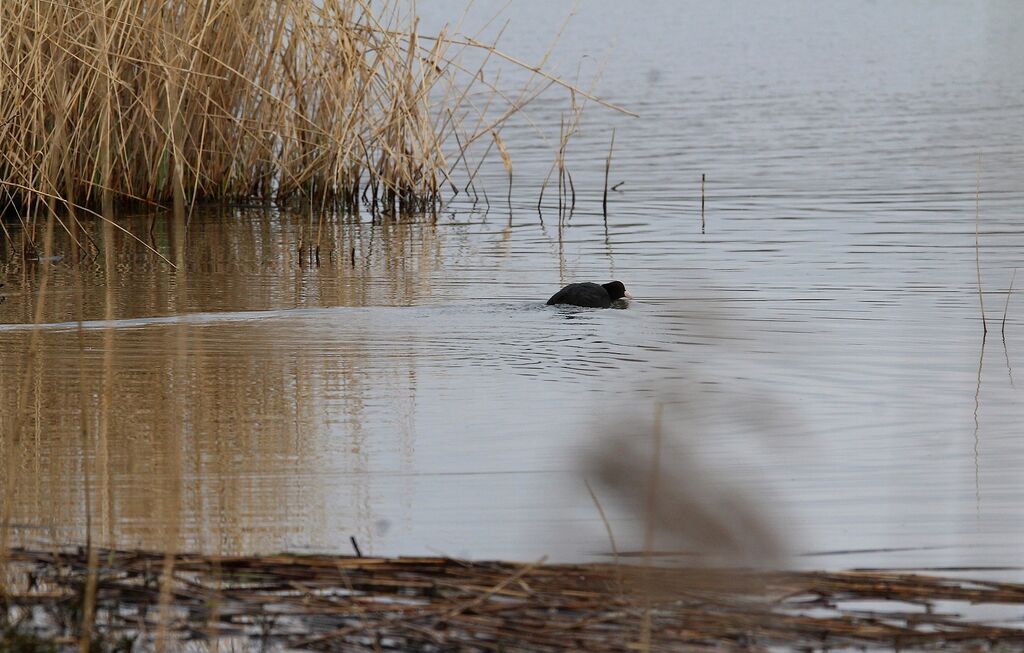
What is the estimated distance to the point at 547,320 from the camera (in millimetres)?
7730

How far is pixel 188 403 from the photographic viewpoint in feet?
19.6

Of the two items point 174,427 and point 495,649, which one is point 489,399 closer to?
point 174,427

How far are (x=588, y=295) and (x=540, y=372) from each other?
1.38 metres

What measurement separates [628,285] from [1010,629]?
18.6 feet

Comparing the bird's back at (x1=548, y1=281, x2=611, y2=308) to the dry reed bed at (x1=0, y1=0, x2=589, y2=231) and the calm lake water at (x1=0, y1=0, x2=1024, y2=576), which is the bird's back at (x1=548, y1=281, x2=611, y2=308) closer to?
the calm lake water at (x1=0, y1=0, x2=1024, y2=576)

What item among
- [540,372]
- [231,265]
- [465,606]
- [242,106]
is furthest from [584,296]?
[242,106]

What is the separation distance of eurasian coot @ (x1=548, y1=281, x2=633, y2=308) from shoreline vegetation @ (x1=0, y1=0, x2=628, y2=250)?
2.53 meters

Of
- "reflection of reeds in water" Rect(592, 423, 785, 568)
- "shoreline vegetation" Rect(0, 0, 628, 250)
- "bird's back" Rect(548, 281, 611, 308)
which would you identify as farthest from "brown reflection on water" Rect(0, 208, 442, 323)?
"reflection of reeds in water" Rect(592, 423, 785, 568)

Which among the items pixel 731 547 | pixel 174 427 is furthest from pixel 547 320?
pixel 731 547

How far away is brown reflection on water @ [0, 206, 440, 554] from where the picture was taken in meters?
4.41

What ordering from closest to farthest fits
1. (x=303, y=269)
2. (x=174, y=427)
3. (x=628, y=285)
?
(x=174, y=427) → (x=628, y=285) → (x=303, y=269)

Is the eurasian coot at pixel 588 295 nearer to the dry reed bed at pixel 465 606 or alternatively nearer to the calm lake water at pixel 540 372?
the calm lake water at pixel 540 372

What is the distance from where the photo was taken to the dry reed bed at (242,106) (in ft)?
34.1

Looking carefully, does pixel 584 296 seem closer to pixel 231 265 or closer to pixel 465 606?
pixel 231 265
